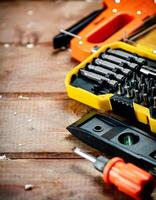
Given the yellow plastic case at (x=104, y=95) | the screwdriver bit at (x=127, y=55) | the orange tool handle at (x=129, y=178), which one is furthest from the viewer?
the screwdriver bit at (x=127, y=55)

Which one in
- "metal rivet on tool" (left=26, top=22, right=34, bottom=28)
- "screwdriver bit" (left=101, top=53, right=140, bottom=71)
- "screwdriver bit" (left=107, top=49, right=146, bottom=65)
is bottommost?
"metal rivet on tool" (left=26, top=22, right=34, bottom=28)

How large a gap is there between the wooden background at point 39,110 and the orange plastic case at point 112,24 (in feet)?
0.13

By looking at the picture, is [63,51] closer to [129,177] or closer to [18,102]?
[18,102]

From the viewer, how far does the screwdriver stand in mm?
734

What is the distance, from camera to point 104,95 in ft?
2.97

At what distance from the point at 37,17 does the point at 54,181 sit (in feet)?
1.66

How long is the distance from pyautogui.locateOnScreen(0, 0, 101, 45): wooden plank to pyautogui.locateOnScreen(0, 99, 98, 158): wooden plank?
22 centimetres

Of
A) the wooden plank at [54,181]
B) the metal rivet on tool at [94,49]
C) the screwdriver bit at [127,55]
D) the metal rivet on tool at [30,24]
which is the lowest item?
the wooden plank at [54,181]

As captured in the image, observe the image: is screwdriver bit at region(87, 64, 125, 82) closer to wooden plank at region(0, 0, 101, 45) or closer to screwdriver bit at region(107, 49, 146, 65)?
screwdriver bit at region(107, 49, 146, 65)

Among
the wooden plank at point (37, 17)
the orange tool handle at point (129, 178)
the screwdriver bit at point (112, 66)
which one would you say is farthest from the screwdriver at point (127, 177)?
the wooden plank at point (37, 17)

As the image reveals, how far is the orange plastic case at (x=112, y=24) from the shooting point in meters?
1.05

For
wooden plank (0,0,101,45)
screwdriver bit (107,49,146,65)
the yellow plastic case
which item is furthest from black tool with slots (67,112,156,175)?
wooden plank (0,0,101,45)

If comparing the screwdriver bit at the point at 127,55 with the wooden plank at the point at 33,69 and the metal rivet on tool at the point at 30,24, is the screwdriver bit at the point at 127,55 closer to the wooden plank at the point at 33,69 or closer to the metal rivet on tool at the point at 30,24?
the wooden plank at the point at 33,69

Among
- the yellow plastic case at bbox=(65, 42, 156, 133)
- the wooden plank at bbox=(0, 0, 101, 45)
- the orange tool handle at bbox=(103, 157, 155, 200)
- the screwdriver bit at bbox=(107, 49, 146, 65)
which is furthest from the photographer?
the wooden plank at bbox=(0, 0, 101, 45)
